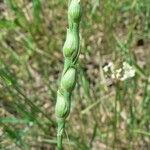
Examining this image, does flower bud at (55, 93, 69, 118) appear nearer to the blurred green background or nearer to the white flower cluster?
the white flower cluster

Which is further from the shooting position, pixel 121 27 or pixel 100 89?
pixel 121 27

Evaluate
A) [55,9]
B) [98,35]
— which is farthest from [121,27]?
[55,9]

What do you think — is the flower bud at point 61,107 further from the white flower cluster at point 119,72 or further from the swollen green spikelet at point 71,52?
the white flower cluster at point 119,72

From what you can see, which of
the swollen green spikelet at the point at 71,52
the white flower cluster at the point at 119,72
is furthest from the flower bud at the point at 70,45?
the white flower cluster at the point at 119,72

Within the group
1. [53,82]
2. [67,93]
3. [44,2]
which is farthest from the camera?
[44,2]

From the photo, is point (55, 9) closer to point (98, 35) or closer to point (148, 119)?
point (98, 35)

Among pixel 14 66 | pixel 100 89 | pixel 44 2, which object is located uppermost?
pixel 44 2
